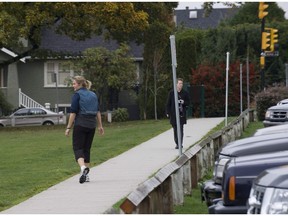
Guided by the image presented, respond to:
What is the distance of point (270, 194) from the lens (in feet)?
21.0

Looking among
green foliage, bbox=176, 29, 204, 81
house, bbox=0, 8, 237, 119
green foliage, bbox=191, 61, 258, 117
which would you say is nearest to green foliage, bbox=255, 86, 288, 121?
green foliage, bbox=191, 61, 258, 117

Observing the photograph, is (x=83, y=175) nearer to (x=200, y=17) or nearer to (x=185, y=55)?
(x=185, y=55)

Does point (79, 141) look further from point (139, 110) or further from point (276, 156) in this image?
point (139, 110)

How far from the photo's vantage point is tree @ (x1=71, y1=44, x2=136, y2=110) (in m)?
44.4

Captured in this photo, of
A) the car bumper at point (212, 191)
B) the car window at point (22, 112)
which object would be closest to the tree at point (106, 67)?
the car window at point (22, 112)

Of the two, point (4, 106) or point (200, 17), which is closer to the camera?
point (4, 106)

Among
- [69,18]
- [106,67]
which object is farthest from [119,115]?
[69,18]

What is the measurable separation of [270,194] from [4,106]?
43.2 metres

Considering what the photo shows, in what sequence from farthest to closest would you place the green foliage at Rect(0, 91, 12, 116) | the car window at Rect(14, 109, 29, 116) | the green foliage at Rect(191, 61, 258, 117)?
the green foliage at Rect(0, 91, 12, 116) → the car window at Rect(14, 109, 29, 116) → the green foliage at Rect(191, 61, 258, 117)

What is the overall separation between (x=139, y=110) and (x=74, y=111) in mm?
33809

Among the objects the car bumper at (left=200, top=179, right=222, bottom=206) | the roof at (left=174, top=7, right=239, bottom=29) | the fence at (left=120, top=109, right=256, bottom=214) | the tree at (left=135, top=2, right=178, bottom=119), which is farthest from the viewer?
the roof at (left=174, top=7, right=239, bottom=29)

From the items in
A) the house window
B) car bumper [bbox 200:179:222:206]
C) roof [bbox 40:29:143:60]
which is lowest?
car bumper [bbox 200:179:222:206]

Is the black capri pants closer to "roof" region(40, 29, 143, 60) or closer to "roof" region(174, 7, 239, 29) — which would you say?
"roof" region(40, 29, 143, 60)

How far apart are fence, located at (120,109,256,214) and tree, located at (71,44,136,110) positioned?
89.4ft
